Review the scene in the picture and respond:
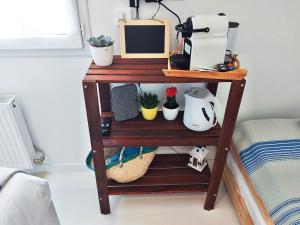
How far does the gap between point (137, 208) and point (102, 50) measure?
0.99 metres

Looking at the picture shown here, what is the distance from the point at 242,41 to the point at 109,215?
1.25 metres

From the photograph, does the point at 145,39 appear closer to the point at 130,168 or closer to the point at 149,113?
the point at 149,113

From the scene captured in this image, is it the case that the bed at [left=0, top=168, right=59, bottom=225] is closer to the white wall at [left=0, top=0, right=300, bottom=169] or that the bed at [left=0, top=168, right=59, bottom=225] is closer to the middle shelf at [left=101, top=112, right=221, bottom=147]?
the middle shelf at [left=101, top=112, right=221, bottom=147]

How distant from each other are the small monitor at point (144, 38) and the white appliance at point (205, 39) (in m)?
0.17

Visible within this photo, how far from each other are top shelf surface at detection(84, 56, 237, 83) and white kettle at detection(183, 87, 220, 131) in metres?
0.18

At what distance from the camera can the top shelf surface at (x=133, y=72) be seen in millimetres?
1019

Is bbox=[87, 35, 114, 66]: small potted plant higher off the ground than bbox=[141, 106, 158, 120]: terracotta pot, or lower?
higher

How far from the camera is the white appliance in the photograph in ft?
3.22

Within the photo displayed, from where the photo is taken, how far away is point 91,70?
1.10 m

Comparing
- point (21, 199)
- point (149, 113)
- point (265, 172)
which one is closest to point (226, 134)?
point (265, 172)

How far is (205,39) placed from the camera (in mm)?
1006

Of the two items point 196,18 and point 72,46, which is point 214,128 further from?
point 72,46

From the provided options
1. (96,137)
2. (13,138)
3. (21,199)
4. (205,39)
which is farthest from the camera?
(13,138)

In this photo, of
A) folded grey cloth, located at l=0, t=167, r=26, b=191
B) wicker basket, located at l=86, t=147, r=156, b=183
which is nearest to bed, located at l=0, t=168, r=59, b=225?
folded grey cloth, located at l=0, t=167, r=26, b=191
